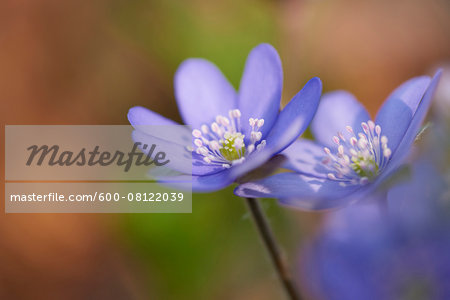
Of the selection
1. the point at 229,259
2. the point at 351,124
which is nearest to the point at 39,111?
the point at 229,259

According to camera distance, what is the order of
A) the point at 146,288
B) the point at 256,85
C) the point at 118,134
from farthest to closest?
the point at 118,134
the point at 146,288
the point at 256,85

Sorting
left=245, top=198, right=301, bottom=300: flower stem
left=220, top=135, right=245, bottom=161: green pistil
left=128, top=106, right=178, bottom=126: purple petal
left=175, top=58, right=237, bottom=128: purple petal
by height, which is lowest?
left=245, top=198, right=301, bottom=300: flower stem

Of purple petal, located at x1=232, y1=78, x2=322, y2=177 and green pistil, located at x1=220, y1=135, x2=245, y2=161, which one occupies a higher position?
green pistil, located at x1=220, y1=135, x2=245, y2=161

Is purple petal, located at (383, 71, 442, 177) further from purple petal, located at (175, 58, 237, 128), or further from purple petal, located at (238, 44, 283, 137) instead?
purple petal, located at (175, 58, 237, 128)

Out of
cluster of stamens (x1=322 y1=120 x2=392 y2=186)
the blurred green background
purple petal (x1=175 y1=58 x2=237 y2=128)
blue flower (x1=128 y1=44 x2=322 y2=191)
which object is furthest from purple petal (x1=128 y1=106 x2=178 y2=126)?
the blurred green background

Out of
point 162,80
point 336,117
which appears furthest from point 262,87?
point 162,80

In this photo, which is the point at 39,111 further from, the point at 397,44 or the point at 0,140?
the point at 397,44

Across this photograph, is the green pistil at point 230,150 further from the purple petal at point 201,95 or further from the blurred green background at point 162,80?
the blurred green background at point 162,80
